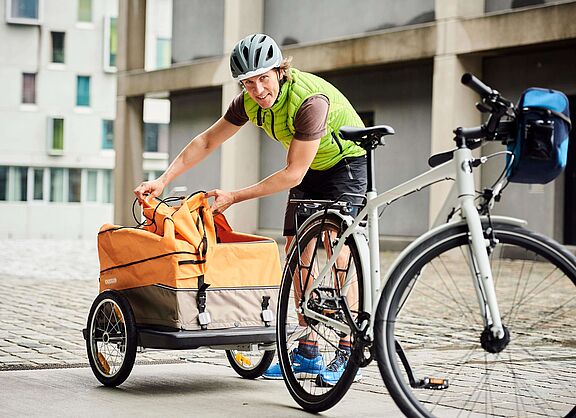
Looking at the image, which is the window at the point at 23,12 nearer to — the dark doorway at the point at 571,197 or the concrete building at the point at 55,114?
the concrete building at the point at 55,114

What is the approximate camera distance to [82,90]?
5106 cm

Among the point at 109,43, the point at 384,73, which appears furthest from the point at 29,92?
the point at 384,73

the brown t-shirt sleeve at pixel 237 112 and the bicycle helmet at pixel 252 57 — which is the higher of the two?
the bicycle helmet at pixel 252 57

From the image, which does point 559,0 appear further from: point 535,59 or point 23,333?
point 23,333

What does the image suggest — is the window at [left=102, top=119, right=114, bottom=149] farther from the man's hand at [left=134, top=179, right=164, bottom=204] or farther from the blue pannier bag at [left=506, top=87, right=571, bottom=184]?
the blue pannier bag at [left=506, top=87, right=571, bottom=184]

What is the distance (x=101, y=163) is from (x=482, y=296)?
48613 millimetres

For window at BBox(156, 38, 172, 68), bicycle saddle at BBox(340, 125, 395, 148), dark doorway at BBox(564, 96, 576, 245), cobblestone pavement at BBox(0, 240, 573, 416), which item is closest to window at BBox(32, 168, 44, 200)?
window at BBox(156, 38, 172, 68)

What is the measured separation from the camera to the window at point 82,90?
167 feet

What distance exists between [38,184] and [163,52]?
8554 mm

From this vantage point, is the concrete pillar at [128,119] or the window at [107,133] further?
the window at [107,133]

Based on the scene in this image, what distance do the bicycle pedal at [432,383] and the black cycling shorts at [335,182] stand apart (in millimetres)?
1554

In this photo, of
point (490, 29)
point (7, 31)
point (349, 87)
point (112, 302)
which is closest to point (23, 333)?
point (112, 302)

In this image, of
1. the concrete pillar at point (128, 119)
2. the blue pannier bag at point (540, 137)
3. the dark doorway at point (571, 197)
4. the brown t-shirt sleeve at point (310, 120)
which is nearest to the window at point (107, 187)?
the concrete pillar at point (128, 119)

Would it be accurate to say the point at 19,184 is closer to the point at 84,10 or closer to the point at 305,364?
the point at 84,10
